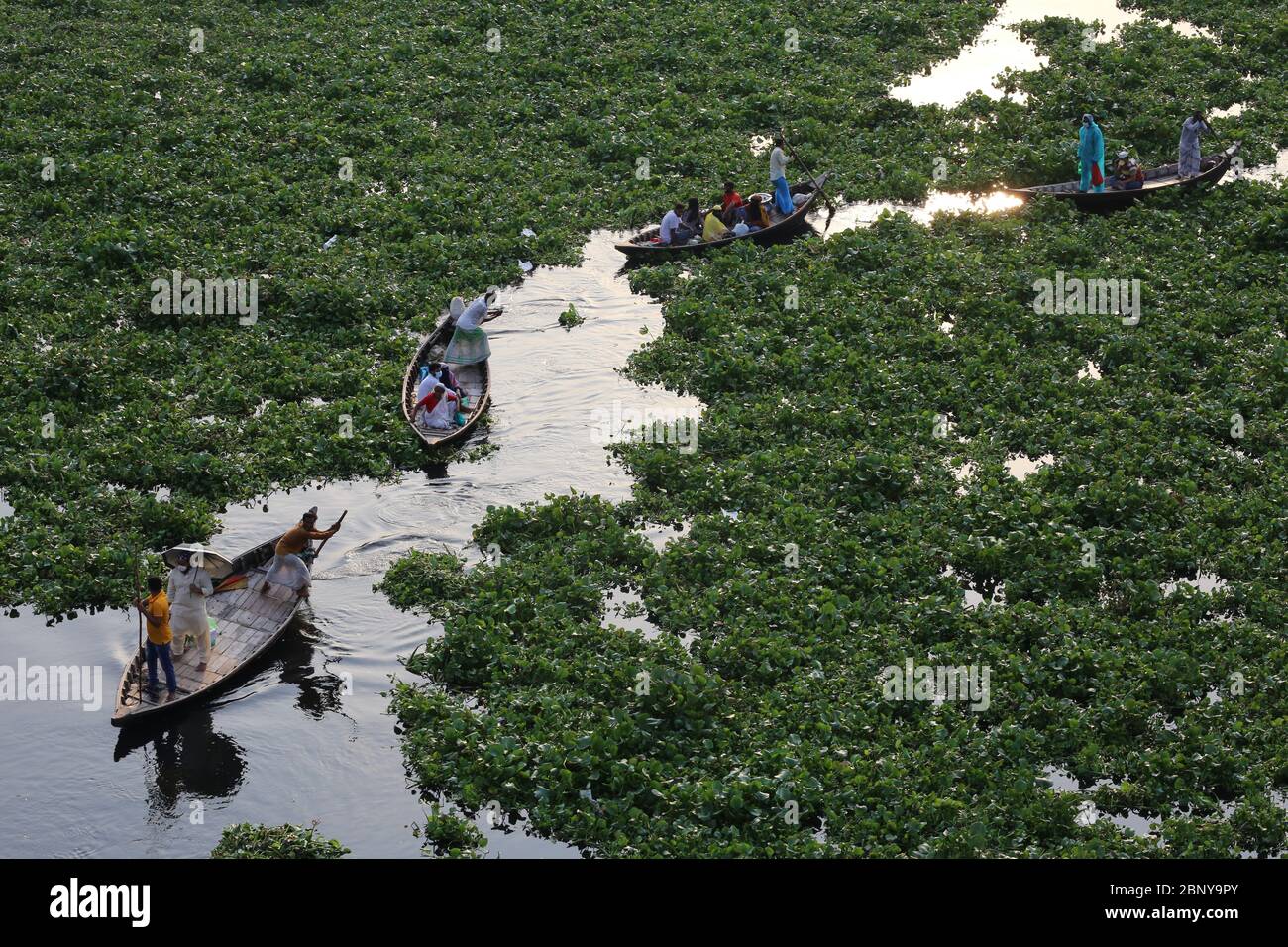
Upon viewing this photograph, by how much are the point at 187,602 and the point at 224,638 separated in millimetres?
1050

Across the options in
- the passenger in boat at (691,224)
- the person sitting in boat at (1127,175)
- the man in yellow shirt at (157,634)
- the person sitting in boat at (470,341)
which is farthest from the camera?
the person sitting in boat at (1127,175)

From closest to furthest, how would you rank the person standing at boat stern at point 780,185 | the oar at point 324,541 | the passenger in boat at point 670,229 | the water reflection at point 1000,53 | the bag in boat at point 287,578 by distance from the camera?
1. the bag in boat at point 287,578
2. the oar at point 324,541
3. the passenger in boat at point 670,229
4. the person standing at boat stern at point 780,185
5. the water reflection at point 1000,53

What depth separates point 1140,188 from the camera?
30.8 metres

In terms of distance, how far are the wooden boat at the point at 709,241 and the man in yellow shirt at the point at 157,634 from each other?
14.2 meters

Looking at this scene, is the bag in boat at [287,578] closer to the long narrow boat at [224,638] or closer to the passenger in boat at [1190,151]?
the long narrow boat at [224,638]

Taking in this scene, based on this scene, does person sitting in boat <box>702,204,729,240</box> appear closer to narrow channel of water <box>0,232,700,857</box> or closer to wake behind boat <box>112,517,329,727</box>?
narrow channel of water <box>0,232,700,857</box>

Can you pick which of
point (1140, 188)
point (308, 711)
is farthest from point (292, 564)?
point (1140, 188)

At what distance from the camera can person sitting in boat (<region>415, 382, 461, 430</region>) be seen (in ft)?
81.1

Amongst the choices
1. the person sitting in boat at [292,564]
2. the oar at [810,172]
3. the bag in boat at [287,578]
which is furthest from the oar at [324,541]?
the oar at [810,172]

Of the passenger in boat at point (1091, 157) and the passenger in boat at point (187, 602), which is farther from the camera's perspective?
the passenger in boat at point (1091, 157)

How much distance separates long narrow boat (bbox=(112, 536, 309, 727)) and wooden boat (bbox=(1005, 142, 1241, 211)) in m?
18.4

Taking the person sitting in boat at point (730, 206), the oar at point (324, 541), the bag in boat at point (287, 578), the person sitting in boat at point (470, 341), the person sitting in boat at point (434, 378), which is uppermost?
the person sitting in boat at point (730, 206)

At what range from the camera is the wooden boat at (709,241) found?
30344mm

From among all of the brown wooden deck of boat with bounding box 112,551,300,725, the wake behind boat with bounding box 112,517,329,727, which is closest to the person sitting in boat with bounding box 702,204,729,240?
the wake behind boat with bounding box 112,517,329,727
